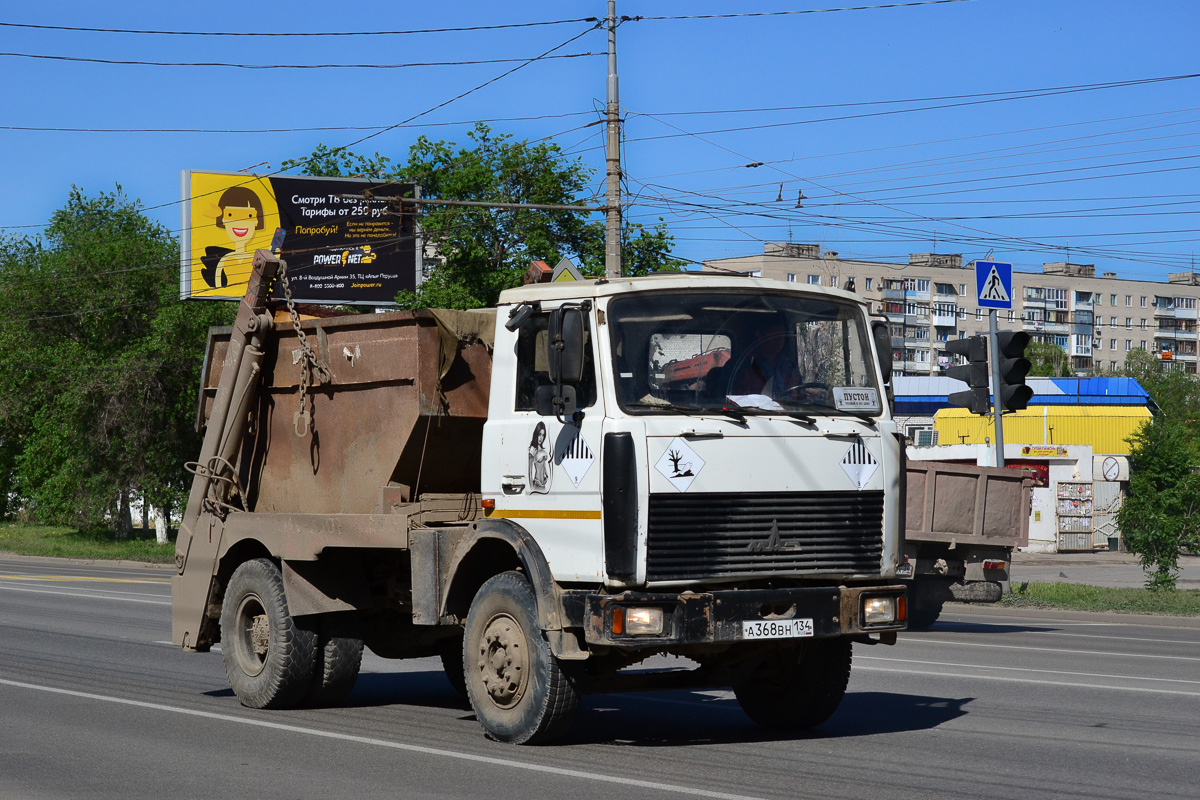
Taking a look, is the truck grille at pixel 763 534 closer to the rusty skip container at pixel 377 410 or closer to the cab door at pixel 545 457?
the cab door at pixel 545 457

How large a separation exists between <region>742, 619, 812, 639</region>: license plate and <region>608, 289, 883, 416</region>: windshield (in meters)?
1.14

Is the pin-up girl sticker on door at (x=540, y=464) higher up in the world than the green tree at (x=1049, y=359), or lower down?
lower down

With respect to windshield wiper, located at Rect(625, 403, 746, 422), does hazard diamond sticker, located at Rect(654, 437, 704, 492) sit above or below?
Answer: below

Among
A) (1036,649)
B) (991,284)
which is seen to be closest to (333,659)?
(1036,649)

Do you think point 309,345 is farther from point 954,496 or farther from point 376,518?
point 954,496

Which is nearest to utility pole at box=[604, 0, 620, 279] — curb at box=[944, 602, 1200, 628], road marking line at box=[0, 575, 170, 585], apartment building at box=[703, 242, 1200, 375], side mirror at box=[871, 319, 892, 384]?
curb at box=[944, 602, 1200, 628]

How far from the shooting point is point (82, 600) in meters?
22.2

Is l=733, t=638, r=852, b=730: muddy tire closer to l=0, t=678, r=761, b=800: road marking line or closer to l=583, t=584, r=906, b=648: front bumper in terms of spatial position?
l=583, t=584, r=906, b=648: front bumper

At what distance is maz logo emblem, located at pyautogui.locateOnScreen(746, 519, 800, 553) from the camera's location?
24.5ft

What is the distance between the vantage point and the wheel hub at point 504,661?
25.3ft

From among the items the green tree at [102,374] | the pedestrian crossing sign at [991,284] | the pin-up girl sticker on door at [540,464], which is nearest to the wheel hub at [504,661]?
the pin-up girl sticker on door at [540,464]

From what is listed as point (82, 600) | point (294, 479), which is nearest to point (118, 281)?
point (82, 600)

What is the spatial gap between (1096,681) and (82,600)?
16381mm

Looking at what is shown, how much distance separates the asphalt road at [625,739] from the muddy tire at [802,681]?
0.58 ft
